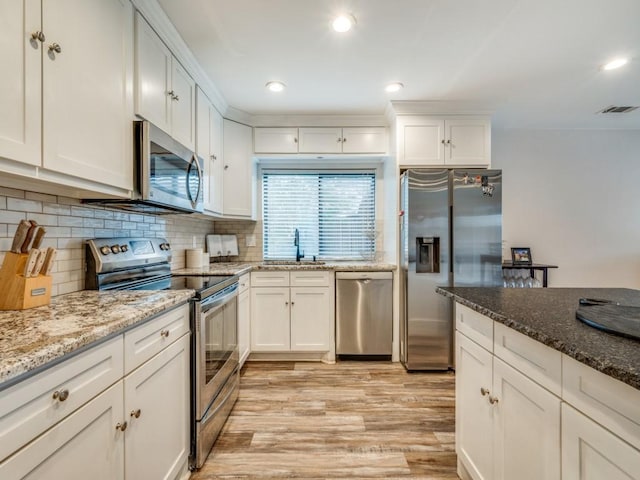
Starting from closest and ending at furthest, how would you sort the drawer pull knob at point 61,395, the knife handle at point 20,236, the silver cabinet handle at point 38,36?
the drawer pull knob at point 61,395 < the silver cabinet handle at point 38,36 < the knife handle at point 20,236

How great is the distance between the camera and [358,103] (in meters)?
2.89

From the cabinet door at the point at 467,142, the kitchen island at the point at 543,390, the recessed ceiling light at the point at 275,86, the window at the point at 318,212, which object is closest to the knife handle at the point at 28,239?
the kitchen island at the point at 543,390

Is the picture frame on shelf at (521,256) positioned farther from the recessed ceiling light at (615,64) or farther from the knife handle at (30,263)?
the knife handle at (30,263)

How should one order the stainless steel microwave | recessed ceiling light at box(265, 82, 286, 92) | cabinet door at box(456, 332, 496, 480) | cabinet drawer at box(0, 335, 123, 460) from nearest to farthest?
cabinet drawer at box(0, 335, 123, 460)
cabinet door at box(456, 332, 496, 480)
the stainless steel microwave
recessed ceiling light at box(265, 82, 286, 92)

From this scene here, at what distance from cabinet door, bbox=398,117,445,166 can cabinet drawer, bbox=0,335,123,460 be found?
2.71 meters

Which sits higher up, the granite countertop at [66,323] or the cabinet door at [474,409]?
the granite countertop at [66,323]

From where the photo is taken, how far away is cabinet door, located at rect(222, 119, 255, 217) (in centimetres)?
302

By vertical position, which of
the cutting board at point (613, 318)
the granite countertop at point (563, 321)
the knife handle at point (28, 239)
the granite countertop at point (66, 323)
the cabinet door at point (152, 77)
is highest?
the cabinet door at point (152, 77)

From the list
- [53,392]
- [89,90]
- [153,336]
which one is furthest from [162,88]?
[53,392]

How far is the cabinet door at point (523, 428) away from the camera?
890 millimetres

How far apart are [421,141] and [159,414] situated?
9.44 ft

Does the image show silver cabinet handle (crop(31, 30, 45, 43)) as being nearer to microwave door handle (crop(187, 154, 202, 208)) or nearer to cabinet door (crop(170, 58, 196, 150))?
cabinet door (crop(170, 58, 196, 150))

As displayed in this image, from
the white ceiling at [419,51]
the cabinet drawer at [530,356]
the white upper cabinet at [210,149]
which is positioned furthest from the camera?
the white upper cabinet at [210,149]

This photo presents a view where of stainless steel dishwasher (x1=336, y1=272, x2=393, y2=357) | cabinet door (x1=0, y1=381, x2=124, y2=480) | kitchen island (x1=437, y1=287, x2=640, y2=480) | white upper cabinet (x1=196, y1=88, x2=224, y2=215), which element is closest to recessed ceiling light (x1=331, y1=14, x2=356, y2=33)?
white upper cabinet (x1=196, y1=88, x2=224, y2=215)
